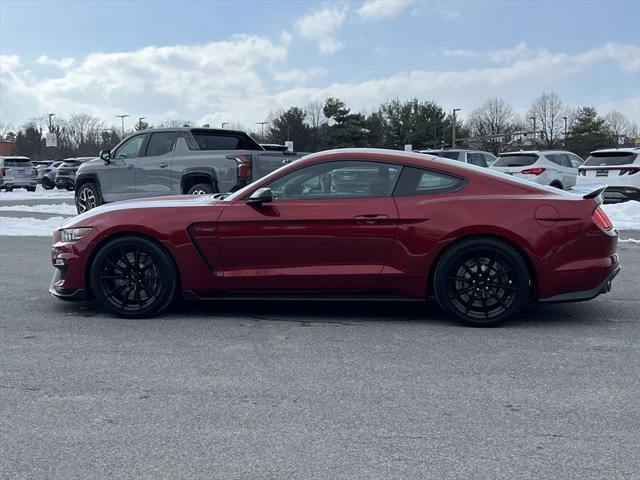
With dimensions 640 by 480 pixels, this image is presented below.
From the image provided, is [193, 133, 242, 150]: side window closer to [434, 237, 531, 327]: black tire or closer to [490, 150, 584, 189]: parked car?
[490, 150, 584, 189]: parked car

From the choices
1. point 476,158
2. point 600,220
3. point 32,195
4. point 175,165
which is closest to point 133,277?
point 600,220

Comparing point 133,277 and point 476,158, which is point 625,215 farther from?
point 133,277

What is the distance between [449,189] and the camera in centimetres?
589

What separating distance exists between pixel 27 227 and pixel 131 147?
2532 mm

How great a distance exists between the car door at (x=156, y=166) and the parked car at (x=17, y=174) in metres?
23.3

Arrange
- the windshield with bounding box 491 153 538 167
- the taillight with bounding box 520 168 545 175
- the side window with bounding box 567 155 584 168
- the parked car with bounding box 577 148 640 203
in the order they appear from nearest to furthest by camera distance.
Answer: the parked car with bounding box 577 148 640 203 → the taillight with bounding box 520 168 545 175 → the windshield with bounding box 491 153 538 167 → the side window with bounding box 567 155 584 168

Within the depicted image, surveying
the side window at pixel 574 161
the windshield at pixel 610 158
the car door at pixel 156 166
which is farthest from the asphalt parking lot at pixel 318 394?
the side window at pixel 574 161

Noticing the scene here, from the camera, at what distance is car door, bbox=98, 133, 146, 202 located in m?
14.8

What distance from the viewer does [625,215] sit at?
1523 cm

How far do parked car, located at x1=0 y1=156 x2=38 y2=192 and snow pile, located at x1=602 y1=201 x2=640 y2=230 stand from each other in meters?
28.1

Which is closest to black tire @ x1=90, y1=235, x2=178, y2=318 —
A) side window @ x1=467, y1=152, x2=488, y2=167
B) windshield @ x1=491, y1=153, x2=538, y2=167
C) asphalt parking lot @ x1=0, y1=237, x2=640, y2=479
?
asphalt parking lot @ x1=0, y1=237, x2=640, y2=479

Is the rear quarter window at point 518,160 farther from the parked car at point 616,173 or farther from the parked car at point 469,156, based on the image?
the parked car at point 469,156

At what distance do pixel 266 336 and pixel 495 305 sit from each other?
180 cm

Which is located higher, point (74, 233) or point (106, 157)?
point (106, 157)
